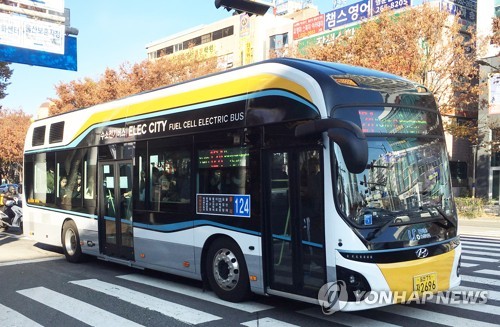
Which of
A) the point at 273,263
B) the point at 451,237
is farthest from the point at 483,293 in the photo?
the point at 273,263

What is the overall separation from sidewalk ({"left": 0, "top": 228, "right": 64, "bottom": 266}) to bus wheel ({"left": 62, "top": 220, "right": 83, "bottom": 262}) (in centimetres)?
86

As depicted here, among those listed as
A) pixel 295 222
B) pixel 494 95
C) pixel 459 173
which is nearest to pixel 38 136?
pixel 295 222

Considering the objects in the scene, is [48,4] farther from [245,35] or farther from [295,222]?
[245,35]

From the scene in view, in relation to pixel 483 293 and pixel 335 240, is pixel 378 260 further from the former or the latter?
pixel 483 293

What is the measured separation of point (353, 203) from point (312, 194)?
1.83ft

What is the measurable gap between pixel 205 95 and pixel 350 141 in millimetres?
3190

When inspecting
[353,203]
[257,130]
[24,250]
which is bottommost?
[24,250]

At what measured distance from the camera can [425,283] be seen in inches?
217

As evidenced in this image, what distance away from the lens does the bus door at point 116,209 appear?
8828mm

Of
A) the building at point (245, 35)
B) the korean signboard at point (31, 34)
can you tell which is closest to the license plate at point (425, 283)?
Answer: the korean signboard at point (31, 34)

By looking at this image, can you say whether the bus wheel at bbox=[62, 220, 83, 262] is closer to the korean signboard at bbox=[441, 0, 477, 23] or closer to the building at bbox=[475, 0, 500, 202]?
the building at bbox=[475, 0, 500, 202]

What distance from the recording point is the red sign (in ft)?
135

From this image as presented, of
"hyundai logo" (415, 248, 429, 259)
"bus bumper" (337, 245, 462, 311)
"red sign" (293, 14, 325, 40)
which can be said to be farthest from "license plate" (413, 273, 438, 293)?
"red sign" (293, 14, 325, 40)

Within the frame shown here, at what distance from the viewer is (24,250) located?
12.4m
